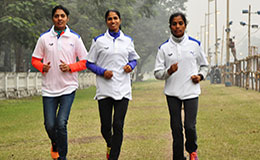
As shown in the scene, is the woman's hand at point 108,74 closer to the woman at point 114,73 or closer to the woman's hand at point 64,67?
the woman at point 114,73

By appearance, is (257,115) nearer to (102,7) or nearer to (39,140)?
(39,140)

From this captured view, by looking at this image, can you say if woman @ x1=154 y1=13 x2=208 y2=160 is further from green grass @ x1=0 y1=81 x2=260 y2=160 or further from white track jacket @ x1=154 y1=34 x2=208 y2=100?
green grass @ x1=0 y1=81 x2=260 y2=160

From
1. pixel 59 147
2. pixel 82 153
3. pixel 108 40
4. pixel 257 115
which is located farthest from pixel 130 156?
pixel 257 115

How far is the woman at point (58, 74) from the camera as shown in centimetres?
625

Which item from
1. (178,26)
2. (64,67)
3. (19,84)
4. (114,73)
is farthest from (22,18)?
(178,26)

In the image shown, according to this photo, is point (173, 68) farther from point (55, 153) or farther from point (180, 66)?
point (55, 153)

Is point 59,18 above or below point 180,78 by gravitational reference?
above

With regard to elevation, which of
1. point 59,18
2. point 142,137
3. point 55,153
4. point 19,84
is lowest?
point 142,137

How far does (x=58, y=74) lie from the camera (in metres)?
6.35

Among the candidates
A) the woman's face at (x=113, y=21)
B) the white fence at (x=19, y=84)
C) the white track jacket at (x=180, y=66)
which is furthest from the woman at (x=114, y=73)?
the white fence at (x=19, y=84)

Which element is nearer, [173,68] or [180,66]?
[173,68]

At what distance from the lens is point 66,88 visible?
6332mm

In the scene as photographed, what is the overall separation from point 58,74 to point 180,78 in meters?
1.56

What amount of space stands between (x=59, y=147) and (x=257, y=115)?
783cm
